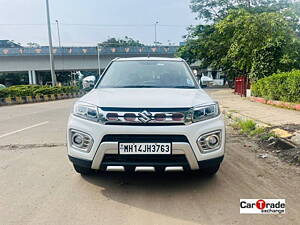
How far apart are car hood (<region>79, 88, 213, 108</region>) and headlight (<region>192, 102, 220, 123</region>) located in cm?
7

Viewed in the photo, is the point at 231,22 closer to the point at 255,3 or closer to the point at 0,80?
Answer: the point at 255,3

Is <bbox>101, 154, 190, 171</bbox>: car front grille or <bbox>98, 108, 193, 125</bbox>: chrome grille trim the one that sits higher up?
<bbox>98, 108, 193, 125</bbox>: chrome grille trim

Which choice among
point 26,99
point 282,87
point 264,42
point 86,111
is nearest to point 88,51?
point 26,99

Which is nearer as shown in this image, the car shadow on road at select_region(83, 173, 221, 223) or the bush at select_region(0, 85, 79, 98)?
the car shadow on road at select_region(83, 173, 221, 223)

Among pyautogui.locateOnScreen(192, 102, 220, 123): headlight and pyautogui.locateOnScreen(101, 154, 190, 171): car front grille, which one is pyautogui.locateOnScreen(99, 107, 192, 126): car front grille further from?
pyautogui.locateOnScreen(101, 154, 190, 171): car front grille

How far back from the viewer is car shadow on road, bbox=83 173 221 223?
2.89 m

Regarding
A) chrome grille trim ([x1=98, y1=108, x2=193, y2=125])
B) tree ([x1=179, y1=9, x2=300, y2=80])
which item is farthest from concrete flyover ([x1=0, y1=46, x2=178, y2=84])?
chrome grille trim ([x1=98, y1=108, x2=193, y2=125])

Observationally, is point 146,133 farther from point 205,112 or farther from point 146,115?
point 205,112

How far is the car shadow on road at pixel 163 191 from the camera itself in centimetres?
289

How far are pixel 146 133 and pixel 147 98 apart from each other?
0.48 m

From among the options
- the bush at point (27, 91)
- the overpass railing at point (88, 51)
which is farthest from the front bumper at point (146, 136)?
→ the overpass railing at point (88, 51)

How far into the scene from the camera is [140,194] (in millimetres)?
3242

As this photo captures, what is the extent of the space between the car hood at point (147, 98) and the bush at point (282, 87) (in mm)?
7196

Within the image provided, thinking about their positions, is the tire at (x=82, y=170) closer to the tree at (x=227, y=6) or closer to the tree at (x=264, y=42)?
the tree at (x=264, y=42)
